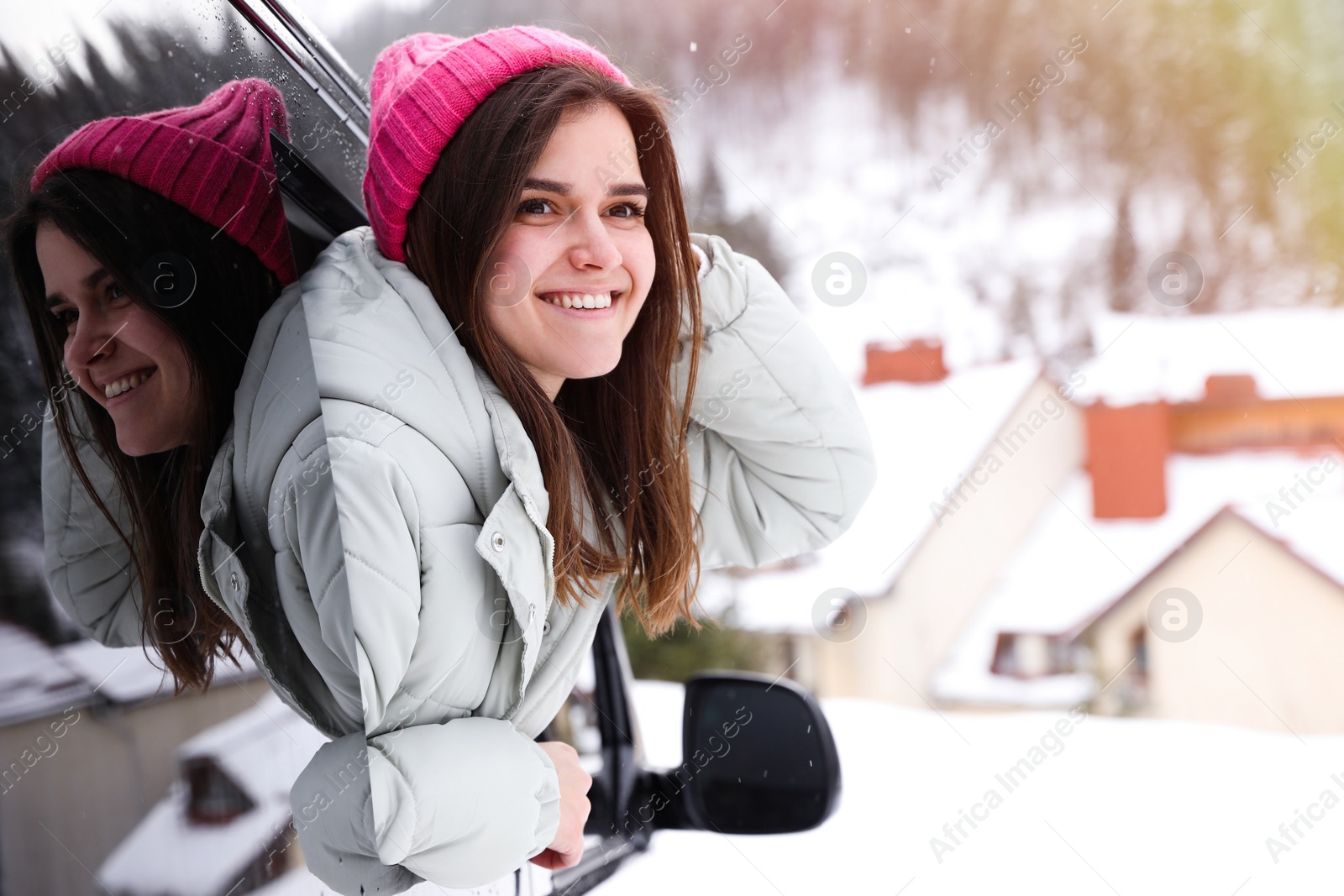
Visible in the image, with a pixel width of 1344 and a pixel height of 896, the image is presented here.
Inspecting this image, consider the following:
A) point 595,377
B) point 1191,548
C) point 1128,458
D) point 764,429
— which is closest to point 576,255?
point 595,377

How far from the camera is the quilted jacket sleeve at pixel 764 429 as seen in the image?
0.63 meters

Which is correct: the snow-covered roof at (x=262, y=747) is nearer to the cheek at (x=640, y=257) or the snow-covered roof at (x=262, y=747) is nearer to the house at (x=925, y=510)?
the cheek at (x=640, y=257)

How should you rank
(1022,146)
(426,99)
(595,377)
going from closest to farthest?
1. (426,99)
2. (595,377)
3. (1022,146)

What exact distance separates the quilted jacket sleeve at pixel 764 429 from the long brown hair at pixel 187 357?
0.37 metres

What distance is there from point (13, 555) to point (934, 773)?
87 cm

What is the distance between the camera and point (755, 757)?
857mm

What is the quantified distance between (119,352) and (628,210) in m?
0.35

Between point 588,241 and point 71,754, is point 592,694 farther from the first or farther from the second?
point 71,754

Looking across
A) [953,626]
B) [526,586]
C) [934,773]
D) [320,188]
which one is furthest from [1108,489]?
[320,188]

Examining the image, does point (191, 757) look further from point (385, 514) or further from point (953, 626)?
point (953, 626)

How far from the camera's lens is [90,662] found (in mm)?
250

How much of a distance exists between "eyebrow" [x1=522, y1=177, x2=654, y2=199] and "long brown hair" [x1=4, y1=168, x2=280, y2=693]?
22 cm

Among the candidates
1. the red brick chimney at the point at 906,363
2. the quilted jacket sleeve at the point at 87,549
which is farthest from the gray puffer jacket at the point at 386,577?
the red brick chimney at the point at 906,363

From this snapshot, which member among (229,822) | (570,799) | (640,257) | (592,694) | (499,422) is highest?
(640,257)
